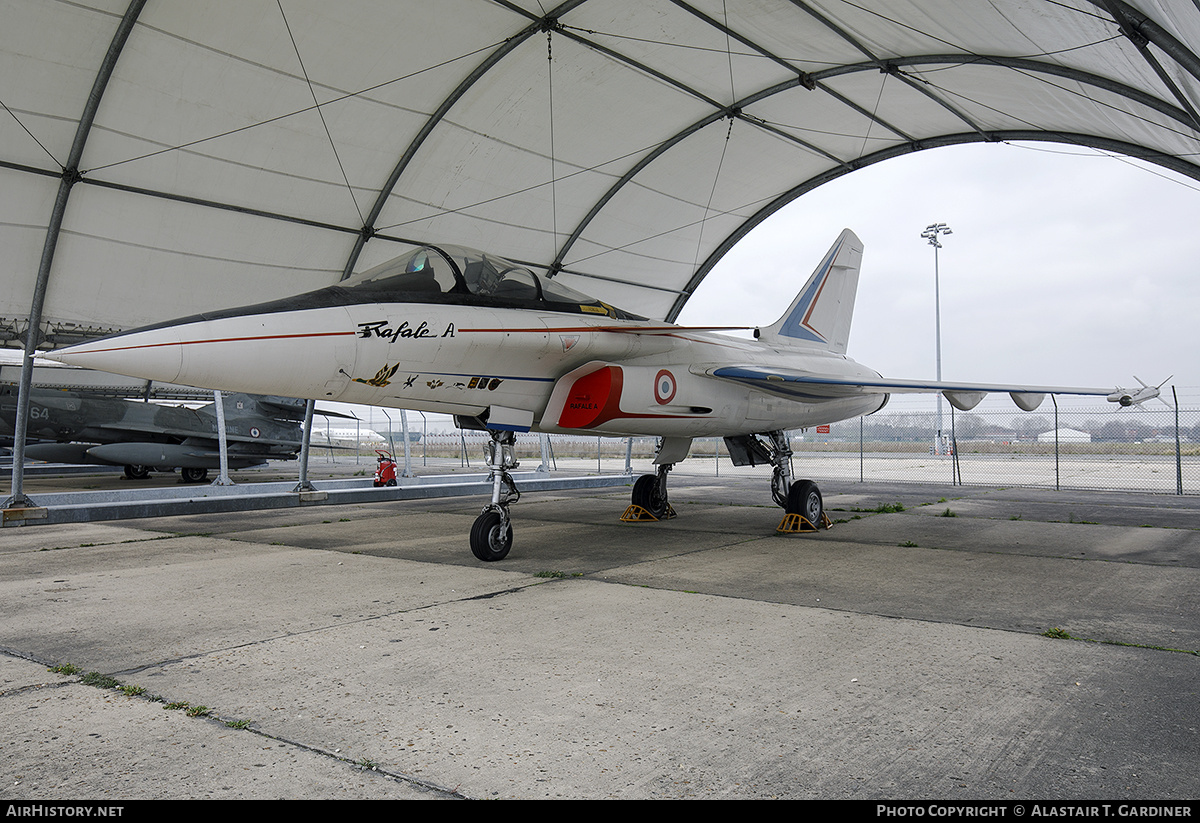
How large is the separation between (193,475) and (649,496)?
14.9 meters

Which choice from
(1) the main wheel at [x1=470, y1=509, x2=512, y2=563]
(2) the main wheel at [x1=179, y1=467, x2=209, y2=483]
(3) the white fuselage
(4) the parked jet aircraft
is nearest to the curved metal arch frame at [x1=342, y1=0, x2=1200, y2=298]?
(4) the parked jet aircraft

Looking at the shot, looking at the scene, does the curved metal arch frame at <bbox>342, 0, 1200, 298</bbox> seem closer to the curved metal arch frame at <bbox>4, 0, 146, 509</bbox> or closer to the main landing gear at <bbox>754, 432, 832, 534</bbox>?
the curved metal arch frame at <bbox>4, 0, 146, 509</bbox>

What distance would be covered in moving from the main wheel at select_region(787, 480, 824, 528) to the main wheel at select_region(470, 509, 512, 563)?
396cm

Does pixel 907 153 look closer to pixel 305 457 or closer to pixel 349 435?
pixel 305 457

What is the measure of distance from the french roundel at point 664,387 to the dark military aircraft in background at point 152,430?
12.8m

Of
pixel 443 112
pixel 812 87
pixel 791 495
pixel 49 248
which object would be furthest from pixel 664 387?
pixel 49 248

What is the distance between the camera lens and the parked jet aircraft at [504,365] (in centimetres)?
492

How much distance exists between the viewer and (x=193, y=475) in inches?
768

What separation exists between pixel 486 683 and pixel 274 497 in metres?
10.2

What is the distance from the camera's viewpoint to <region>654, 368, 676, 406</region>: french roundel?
24.6ft

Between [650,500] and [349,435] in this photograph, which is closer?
[650,500]

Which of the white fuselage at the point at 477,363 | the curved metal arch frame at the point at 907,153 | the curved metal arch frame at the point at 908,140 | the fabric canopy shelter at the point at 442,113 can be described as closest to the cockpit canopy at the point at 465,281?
the white fuselage at the point at 477,363

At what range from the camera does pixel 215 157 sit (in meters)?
10.3

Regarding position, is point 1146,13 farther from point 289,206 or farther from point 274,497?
point 274,497
